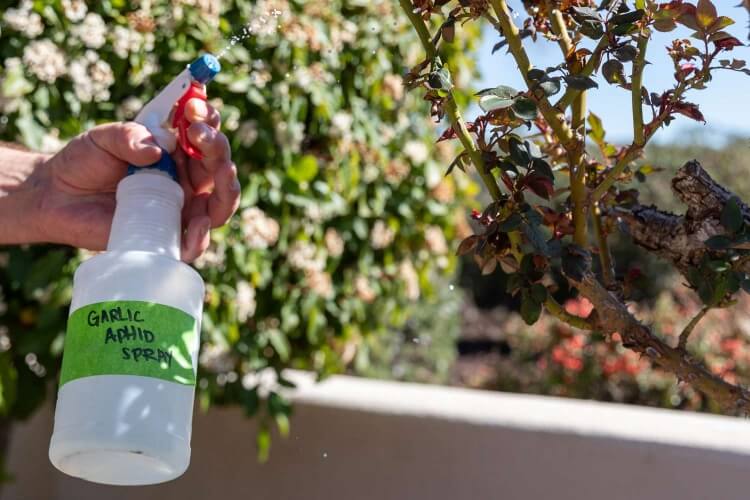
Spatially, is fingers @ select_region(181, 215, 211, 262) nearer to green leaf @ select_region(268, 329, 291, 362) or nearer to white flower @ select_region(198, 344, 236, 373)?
white flower @ select_region(198, 344, 236, 373)

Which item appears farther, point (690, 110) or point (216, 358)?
point (216, 358)

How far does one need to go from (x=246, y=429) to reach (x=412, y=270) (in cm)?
72

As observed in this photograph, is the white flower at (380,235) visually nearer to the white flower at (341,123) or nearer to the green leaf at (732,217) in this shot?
the white flower at (341,123)

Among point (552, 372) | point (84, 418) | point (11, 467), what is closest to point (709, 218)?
point (84, 418)

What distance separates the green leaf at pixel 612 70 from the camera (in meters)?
0.93

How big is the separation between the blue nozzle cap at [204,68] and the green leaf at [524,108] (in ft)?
1.46

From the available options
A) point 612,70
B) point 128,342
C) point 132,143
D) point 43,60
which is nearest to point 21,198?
point 132,143

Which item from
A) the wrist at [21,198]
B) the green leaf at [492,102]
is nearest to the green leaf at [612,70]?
the green leaf at [492,102]

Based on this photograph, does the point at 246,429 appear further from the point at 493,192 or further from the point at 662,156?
the point at 662,156

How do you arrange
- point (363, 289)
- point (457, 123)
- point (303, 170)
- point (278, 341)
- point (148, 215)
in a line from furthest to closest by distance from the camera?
point (363, 289) < point (278, 341) < point (303, 170) < point (148, 215) < point (457, 123)

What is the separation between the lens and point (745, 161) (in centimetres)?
627

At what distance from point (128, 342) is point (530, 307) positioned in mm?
459

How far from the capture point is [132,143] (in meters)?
1.17

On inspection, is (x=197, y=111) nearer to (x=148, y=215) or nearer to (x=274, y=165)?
(x=148, y=215)
